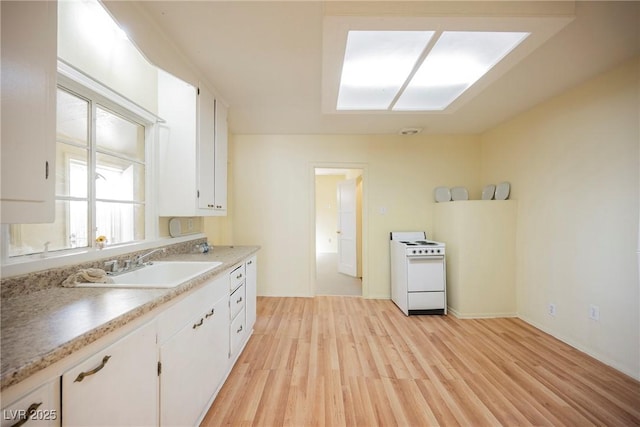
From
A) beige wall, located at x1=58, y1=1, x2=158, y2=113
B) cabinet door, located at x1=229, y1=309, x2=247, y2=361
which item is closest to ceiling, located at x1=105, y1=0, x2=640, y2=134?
beige wall, located at x1=58, y1=1, x2=158, y2=113

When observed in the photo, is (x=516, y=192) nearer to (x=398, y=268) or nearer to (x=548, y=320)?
(x=548, y=320)

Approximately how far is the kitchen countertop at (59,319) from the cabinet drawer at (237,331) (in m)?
0.88

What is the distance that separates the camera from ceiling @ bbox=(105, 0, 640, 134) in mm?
1416

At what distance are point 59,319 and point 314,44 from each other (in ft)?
6.65

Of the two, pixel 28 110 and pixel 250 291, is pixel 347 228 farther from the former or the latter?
pixel 28 110

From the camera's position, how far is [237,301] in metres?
2.12

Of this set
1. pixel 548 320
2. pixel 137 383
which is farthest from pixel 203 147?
pixel 548 320

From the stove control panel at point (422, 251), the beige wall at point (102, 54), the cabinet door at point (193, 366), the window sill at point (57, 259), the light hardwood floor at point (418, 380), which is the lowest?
the light hardwood floor at point (418, 380)

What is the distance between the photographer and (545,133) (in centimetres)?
266

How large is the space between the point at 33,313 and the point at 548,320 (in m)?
4.02

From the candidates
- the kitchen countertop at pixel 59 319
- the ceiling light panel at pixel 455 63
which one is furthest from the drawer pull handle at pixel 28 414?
the ceiling light panel at pixel 455 63

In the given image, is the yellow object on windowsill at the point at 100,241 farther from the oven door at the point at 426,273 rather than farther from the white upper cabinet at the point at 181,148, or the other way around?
the oven door at the point at 426,273

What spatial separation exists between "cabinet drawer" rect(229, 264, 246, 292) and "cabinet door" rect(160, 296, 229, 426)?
7.2 inches

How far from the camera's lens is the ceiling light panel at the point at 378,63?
5.41 ft
